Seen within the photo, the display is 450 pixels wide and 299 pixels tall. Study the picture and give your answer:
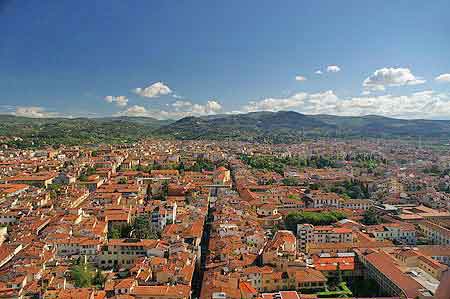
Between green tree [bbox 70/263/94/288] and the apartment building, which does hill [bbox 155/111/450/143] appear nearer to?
the apartment building

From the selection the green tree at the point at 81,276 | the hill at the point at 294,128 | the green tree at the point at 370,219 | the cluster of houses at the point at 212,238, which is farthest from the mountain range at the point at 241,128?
the green tree at the point at 81,276

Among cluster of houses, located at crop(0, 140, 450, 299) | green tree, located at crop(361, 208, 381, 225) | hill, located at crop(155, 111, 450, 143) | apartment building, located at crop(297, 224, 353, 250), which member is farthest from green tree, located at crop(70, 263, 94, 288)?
hill, located at crop(155, 111, 450, 143)

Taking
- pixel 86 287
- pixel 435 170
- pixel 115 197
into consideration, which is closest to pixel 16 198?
pixel 115 197

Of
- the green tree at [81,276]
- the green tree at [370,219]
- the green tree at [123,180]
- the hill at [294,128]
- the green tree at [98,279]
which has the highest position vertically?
the hill at [294,128]

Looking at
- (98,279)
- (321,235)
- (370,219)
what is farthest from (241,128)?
(98,279)

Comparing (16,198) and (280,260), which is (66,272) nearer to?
(280,260)

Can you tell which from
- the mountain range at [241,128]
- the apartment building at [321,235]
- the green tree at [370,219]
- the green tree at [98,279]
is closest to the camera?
the green tree at [98,279]

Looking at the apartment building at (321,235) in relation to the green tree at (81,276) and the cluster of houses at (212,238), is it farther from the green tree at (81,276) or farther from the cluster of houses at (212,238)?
the green tree at (81,276)

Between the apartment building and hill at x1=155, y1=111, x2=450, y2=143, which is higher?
hill at x1=155, y1=111, x2=450, y2=143
